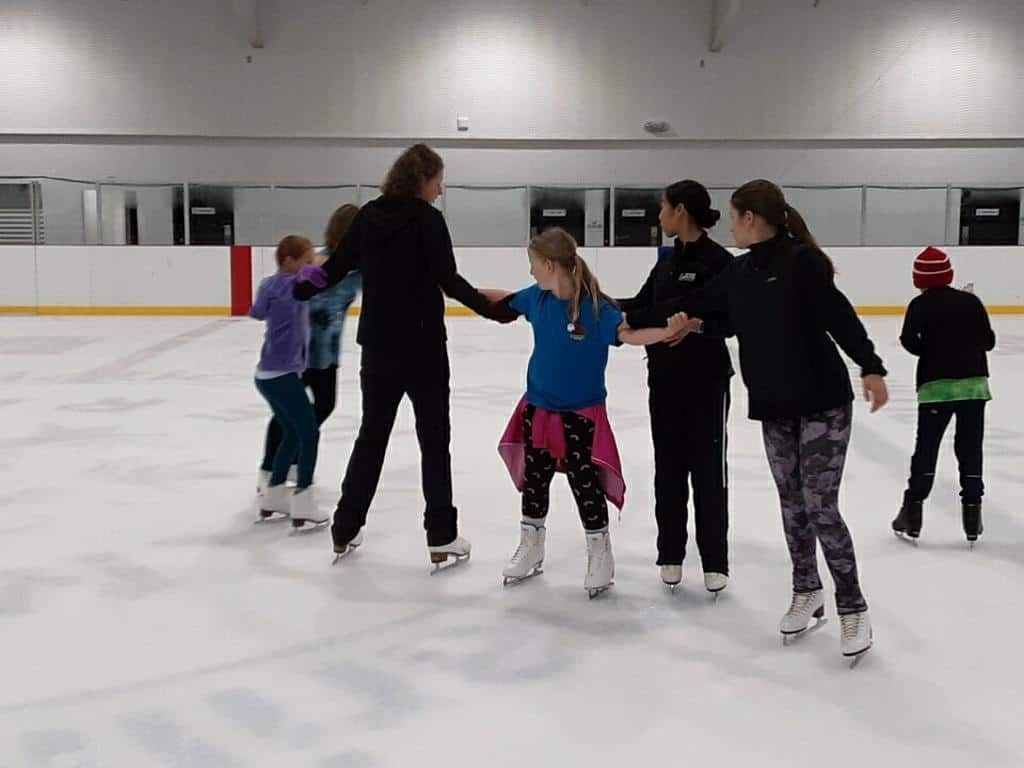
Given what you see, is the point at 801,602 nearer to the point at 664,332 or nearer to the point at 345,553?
the point at 664,332

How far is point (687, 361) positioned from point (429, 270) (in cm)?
88

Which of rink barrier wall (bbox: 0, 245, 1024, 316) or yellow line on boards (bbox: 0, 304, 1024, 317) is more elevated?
rink barrier wall (bbox: 0, 245, 1024, 316)

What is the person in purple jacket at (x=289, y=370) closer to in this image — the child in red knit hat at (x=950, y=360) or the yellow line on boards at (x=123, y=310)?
the child in red knit hat at (x=950, y=360)

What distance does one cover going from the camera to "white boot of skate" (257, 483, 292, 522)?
4.46 m

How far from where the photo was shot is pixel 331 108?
18672 mm

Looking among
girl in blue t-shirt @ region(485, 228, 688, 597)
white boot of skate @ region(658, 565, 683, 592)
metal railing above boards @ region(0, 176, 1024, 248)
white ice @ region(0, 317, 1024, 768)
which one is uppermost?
metal railing above boards @ region(0, 176, 1024, 248)

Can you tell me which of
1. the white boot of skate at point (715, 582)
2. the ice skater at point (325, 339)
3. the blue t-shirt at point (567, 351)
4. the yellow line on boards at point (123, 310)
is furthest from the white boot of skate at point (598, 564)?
the yellow line on boards at point (123, 310)

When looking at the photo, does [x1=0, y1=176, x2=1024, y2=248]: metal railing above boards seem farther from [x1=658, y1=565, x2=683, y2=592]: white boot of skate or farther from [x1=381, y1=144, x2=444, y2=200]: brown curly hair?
[x1=658, y1=565, x2=683, y2=592]: white boot of skate

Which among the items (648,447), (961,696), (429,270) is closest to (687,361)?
(429,270)

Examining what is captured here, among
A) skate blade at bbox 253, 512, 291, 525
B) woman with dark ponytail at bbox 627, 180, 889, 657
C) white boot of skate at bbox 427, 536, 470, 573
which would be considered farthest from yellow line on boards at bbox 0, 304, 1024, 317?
woman with dark ponytail at bbox 627, 180, 889, 657

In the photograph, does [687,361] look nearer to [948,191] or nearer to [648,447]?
[648,447]

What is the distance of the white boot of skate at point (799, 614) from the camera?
3.06 meters

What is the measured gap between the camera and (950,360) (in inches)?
152

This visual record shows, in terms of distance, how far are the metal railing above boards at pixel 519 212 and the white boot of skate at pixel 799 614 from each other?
13.8 m
